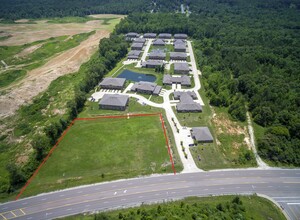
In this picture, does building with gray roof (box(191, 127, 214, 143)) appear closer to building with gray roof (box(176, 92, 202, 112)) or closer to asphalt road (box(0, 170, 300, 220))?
building with gray roof (box(176, 92, 202, 112))

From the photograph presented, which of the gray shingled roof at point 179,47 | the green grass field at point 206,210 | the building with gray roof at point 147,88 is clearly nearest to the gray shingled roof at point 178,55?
the gray shingled roof at point 179,47

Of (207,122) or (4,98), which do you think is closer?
(207,122)

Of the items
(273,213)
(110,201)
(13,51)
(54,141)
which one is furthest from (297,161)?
(13,51)

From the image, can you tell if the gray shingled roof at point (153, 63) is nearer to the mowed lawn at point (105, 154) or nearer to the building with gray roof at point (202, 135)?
the mowed lawn at point (105, 154)

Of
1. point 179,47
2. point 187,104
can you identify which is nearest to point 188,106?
point 187,104

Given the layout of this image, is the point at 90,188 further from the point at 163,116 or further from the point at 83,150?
the point at 163,116

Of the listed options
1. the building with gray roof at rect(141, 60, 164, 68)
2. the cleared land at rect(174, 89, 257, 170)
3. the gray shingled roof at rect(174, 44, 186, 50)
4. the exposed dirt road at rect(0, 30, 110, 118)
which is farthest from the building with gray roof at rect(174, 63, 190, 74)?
the exposed dirt road at rect(0, 30, 110, 118)
